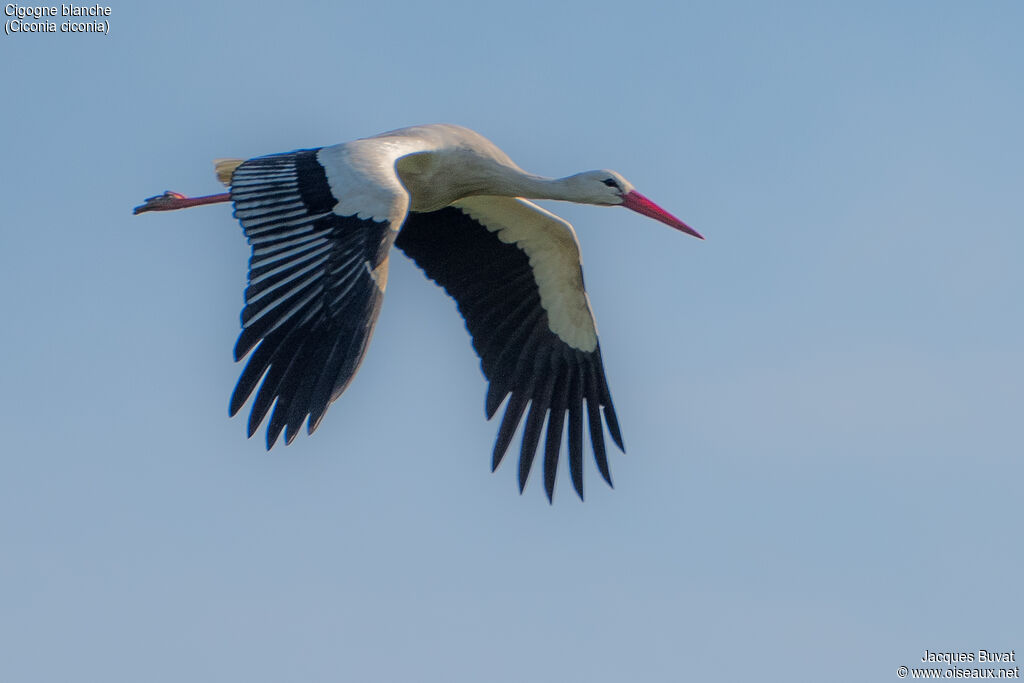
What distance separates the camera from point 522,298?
37.1ft

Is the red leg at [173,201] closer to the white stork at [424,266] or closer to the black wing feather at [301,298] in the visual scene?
the white stork at [424,266]

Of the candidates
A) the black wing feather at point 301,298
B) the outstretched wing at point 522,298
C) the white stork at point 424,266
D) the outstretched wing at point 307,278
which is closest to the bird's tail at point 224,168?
the white stork at point 424,266

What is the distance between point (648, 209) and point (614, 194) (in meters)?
0.29

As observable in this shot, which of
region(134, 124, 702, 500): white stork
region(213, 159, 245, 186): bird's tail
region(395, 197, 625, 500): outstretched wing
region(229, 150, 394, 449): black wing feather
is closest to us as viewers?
region(229, 150, 394, 449): black wing feather

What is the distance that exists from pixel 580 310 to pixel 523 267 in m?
0.54

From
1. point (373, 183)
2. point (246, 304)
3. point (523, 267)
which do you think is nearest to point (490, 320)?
point (523, 267)

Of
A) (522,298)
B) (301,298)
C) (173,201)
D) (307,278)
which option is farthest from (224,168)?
(301,298)

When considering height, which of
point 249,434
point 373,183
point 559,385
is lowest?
point 249,434

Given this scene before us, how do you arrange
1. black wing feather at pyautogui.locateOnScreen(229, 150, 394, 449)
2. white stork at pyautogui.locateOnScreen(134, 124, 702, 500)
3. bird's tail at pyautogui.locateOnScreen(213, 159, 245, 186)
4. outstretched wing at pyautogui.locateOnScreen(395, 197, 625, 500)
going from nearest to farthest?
black wing feather at pyautogui.locateOnScreen(229, 150, 394, 449) < white stork at pyautogui.locateOnScreen(134, 124, 702, 500) < bird's tail at pyautogui.locateOnScreen(213, 159, 245, 186) < outstretched wing at pyautogui.locateOnScreen(395, 197, 625, 500)

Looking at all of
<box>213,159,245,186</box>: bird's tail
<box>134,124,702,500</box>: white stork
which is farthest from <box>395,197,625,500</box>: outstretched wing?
<box>213,159,245,186</box>: bird's tail

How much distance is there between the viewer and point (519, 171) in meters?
10.5

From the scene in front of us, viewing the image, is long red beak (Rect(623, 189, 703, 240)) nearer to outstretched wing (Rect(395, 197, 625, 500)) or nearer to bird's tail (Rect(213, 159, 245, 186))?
outstretched wing (Rect(395, 197, 625, 500))

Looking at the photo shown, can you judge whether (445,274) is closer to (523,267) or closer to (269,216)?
(523,267)

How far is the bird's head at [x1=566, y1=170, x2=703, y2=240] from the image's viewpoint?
1082 cm
